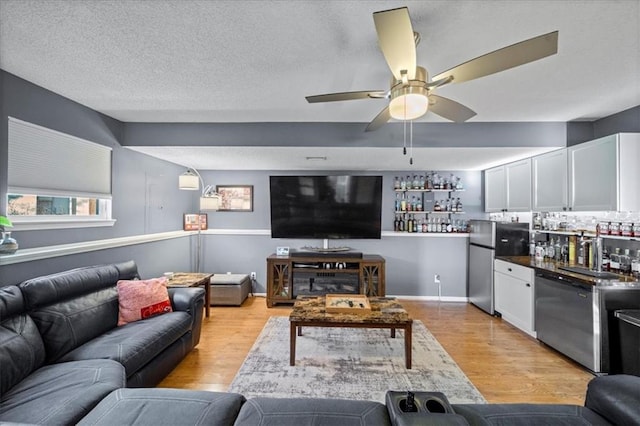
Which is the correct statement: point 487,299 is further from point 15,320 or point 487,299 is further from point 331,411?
point 15,320

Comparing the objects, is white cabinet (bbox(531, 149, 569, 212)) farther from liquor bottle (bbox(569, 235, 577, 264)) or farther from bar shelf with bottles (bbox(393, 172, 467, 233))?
bar shelf with bottles (bbox(393, 172, 467, 233))

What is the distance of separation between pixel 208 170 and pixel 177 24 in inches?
145

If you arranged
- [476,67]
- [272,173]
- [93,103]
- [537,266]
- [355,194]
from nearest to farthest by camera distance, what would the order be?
1. [476,67]
2. [93,103]
3. [537,266]
4. [355,194]
5. [272,173]

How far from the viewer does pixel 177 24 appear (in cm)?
159

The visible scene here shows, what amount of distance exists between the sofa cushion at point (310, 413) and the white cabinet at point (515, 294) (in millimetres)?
3010

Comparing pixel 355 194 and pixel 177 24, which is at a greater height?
pixel 177 24

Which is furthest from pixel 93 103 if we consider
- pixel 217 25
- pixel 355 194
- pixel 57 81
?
pixel 355 194

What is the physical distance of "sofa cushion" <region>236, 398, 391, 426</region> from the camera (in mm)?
1075

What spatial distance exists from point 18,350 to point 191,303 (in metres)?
1.23

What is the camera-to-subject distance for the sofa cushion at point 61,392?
1.37 metres

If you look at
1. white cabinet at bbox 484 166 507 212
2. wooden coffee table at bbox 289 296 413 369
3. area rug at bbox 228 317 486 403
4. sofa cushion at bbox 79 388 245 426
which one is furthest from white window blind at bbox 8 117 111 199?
white cabinet at bbox 484 166 507 212

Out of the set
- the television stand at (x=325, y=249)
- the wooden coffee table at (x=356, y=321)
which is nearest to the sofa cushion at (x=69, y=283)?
the wooden coffee table at (x=356, y=321)

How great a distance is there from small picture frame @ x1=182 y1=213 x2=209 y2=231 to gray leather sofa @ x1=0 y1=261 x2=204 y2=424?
201cm

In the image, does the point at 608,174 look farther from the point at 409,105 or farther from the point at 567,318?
the point at 409,105
